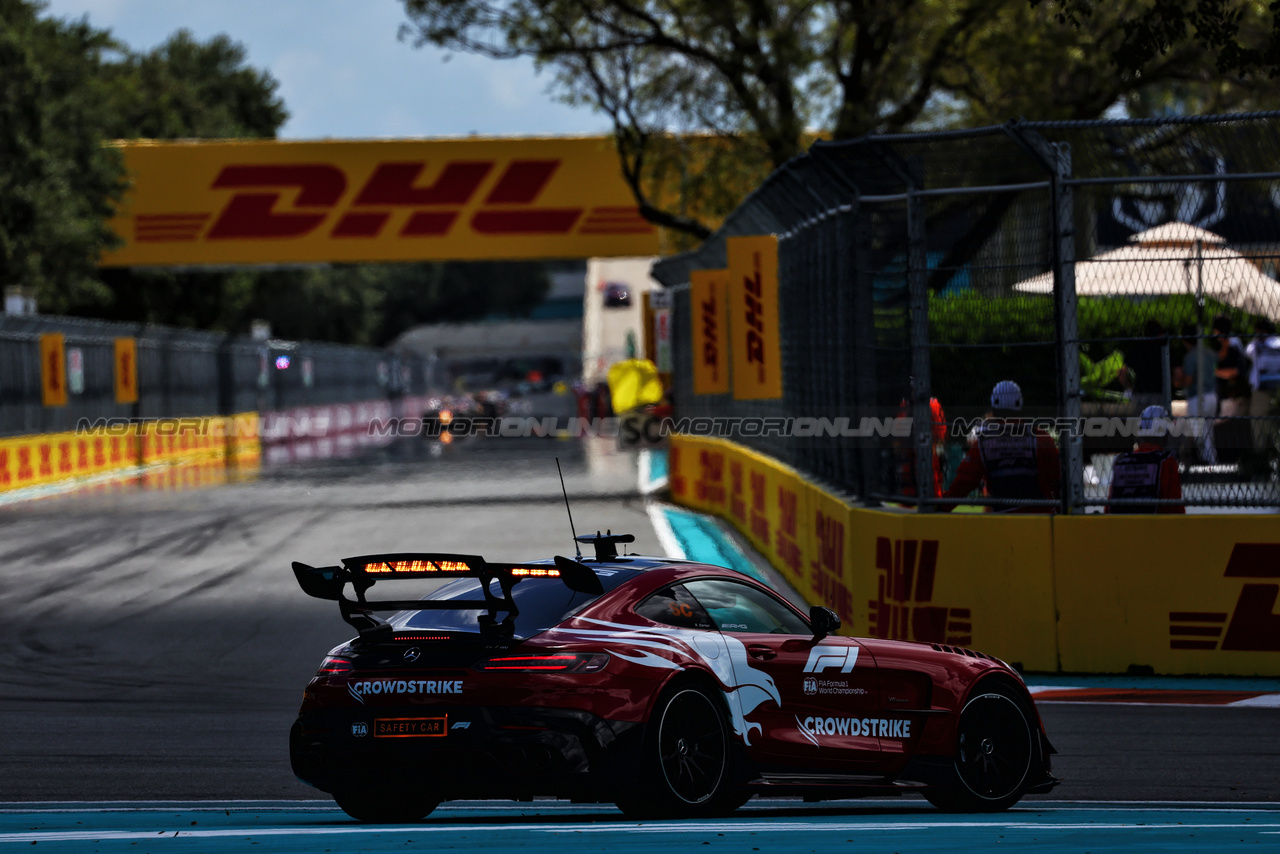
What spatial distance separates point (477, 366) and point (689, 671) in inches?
5640

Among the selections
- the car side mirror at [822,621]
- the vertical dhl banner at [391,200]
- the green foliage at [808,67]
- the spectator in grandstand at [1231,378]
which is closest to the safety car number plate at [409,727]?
the car side mirror at [822,621]

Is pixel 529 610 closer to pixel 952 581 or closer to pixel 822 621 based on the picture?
pixel 822 621

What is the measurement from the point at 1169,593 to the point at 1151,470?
0.80 metres

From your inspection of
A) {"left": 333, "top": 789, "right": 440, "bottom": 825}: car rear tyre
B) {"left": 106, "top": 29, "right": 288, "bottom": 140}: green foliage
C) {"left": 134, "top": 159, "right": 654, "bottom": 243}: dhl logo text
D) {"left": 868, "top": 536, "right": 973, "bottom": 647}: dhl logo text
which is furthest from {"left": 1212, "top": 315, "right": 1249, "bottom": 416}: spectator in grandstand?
{"left": 106, "top": 29, "right": 288, "bottom": 140}: green foliage

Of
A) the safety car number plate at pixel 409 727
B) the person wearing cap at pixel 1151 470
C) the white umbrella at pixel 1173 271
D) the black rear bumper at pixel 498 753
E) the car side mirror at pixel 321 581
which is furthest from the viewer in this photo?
the person wearing cap at pixel 1151 470

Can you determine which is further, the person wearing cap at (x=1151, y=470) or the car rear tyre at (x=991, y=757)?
the person wearing cap at (x=1151, y=470)

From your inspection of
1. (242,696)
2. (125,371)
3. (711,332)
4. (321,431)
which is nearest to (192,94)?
(321,431)

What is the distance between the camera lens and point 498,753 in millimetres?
6367

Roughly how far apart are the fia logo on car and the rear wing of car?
105 centimetres

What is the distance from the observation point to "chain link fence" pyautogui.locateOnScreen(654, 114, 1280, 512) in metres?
10.8

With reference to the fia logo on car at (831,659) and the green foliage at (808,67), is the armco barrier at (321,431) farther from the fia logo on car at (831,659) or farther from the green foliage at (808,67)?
the fia logo on car at (831,659)

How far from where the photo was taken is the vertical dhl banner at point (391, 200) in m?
40.3

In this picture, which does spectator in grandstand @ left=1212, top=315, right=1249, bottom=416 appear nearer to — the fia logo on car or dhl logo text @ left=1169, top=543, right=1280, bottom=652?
dhl logo text @ left=1169, top=543, right=1280, bottom=652

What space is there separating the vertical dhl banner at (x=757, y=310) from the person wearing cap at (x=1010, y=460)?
4.38 metres
